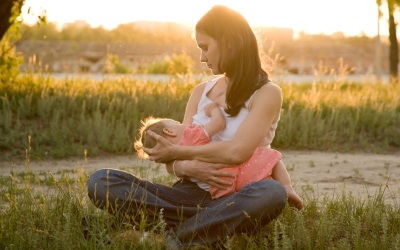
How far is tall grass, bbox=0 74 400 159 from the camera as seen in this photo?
8.61 m

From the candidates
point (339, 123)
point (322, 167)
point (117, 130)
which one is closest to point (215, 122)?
point (322, 167)

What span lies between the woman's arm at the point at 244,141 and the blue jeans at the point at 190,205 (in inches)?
8.4

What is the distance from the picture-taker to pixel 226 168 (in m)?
4.05

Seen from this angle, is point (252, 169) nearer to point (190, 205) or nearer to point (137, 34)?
point (190, 205)

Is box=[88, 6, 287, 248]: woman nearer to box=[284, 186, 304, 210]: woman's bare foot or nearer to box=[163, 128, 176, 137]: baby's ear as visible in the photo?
box=[163, 128, 176, 137]: baby's ear

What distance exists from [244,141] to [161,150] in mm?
486

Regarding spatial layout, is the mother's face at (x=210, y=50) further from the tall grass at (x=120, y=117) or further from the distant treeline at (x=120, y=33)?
the distant treeline at (x=120, y=33)

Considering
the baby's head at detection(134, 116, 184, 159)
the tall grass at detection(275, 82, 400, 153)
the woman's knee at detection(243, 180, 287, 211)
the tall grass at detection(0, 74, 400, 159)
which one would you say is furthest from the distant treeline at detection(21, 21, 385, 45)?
the woman's knee at detection(243, 180, 287, 211)

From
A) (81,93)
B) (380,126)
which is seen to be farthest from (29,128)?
(380,126)

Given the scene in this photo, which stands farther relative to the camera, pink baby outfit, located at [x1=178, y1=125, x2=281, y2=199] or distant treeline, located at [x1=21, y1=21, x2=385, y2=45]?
distant treeline, located at [x1=21, y1=21, x2=385, y2=45]

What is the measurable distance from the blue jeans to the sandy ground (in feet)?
6.33

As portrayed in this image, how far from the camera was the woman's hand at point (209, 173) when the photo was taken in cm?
402

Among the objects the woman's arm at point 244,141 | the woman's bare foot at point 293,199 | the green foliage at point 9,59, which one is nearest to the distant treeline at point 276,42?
the green foliage at point 9,59

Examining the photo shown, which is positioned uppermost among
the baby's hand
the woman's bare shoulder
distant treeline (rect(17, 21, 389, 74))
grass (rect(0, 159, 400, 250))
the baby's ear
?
the woman's bare shoulder
